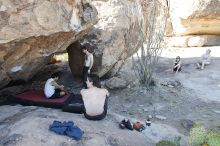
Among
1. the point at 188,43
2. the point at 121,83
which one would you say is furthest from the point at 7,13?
the point at 188,43

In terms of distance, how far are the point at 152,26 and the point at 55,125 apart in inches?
259

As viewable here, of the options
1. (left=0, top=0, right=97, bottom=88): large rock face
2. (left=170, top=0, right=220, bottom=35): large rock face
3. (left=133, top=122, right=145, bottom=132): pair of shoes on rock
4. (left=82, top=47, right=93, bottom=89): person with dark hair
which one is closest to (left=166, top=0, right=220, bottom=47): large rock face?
(left=170, top=0, right=220, bottom=35): large rock face

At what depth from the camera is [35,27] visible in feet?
24.4

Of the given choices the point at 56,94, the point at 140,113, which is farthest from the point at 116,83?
the point at 56,94

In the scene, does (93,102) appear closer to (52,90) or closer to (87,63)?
(52,90)

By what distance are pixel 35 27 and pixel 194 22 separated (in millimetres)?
12587

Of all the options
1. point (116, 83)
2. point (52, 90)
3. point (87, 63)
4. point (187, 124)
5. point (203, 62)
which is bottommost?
point (203, 62)

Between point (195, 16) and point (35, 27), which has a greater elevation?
point (35, 27)

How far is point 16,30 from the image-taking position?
720 cm

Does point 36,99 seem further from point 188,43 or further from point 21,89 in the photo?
point 188,43

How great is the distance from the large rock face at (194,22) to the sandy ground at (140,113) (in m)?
2.53

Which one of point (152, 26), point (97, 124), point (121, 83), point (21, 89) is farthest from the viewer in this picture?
point (152, 26)

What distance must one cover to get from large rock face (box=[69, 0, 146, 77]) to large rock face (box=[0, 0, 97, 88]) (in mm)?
2088

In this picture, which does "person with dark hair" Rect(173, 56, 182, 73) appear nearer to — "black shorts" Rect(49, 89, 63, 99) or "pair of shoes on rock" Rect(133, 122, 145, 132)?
"pair of shoes on rock" Rect(133, 122, 145, 132)
